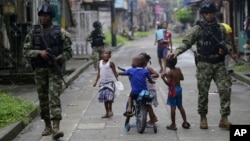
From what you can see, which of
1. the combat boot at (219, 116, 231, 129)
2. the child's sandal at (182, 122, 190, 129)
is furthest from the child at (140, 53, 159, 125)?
the combat boot at (219, 116, 231, 129)

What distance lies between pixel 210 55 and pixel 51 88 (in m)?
2.58

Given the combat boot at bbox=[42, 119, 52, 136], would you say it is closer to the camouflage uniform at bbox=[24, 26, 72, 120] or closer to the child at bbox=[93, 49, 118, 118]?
the camouflage uniform at bbox=[24, 26, 72, 120]

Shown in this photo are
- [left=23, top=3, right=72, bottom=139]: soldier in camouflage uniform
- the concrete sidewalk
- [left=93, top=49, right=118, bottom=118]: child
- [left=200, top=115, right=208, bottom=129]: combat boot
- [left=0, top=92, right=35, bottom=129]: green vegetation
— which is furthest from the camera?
[left=93, top=49, right=118, bottom=118]: child

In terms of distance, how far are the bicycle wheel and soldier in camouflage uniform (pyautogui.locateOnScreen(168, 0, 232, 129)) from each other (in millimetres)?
949

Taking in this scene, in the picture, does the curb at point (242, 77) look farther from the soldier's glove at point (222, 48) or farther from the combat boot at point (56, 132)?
the combat boot at point (56, 132)

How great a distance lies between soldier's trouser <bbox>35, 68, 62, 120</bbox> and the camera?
814cm

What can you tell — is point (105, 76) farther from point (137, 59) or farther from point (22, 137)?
point (22, 137)

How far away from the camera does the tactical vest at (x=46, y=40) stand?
809 cm

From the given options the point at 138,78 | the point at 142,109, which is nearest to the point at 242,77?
the point at 138,78

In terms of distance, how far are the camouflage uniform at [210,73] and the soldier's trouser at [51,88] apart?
77.6 inches

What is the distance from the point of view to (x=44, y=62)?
8.16 meters

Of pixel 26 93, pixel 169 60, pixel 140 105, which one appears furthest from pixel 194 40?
pixel 26 93

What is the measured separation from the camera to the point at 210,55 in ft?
28.4

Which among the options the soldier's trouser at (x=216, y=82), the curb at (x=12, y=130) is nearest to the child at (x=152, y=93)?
the soldier's trouser at (x=216, y=82)
